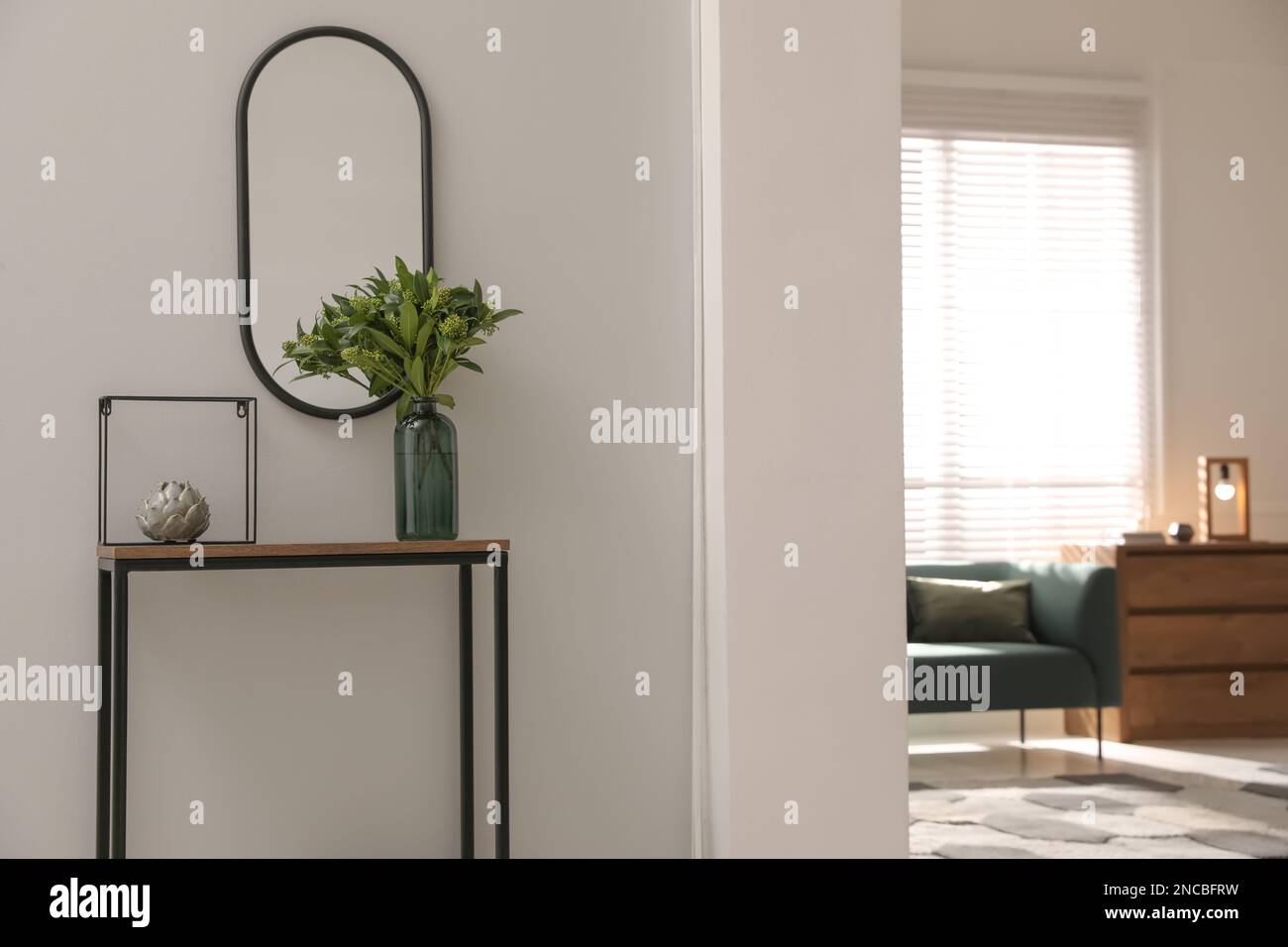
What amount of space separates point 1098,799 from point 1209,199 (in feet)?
10.9

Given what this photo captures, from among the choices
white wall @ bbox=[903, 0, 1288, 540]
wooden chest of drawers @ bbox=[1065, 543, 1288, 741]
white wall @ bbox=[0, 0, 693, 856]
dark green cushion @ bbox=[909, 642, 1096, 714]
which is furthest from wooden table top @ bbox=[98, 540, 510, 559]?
white wall @ bbox=[903, 0, 1288, 540]

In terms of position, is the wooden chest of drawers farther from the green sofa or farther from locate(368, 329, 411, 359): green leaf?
locate(368, 329, 411, 359): green leaf

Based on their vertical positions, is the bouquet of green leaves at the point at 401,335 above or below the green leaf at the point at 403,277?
below

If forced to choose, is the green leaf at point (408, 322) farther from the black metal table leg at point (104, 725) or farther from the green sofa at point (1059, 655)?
the green sofa at point (1059, 655)

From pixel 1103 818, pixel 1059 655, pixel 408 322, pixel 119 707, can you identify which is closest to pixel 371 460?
pixel 408 322

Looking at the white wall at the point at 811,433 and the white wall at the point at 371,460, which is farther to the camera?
the white wall at the point at 811,433

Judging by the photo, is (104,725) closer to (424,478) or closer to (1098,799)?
(424,478)

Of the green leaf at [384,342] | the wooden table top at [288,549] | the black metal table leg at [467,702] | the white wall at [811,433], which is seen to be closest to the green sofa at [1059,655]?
the white wall at [811,433]

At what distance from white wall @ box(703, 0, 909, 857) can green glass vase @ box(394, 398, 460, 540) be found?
61cm

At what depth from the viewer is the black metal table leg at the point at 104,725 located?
2275 mm

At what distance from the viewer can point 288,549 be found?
7.46ft

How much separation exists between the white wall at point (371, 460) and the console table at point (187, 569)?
0.63ft

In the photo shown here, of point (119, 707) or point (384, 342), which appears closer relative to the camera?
point (119, 707)

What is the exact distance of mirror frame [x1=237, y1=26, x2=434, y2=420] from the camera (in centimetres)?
260
